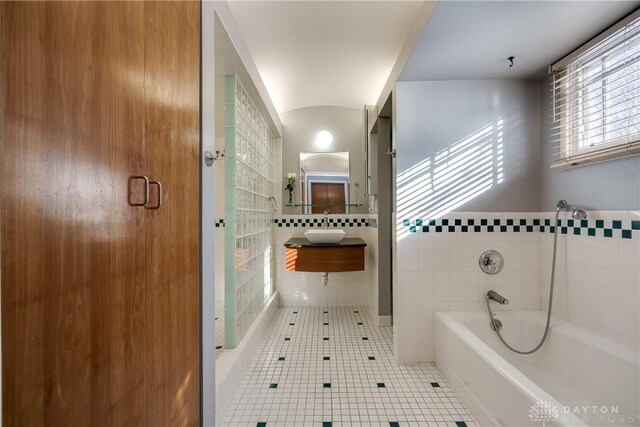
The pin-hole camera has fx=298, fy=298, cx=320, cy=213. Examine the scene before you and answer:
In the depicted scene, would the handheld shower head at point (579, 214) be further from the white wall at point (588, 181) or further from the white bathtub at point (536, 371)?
the white bathtub at point (536, 371)

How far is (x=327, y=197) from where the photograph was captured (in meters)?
3.47

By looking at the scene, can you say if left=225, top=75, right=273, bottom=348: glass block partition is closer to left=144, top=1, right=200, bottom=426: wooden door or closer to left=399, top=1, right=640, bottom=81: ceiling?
left=144, top=1, right=200, bottom=426: wooden door

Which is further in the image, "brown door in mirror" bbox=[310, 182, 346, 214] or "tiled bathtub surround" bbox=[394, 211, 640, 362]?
"brown door in mirror" bbox=[310, 182, 346, 214]

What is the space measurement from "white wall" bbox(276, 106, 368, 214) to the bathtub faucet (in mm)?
1649

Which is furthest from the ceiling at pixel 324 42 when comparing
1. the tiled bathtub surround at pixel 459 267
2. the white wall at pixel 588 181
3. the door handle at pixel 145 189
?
the door handle at pixel 145 189

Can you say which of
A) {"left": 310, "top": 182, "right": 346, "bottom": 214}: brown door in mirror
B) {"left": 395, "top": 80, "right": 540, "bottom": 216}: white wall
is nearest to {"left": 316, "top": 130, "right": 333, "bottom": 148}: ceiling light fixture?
{"left": 310, "top": 182, "right": 346, "bottom": 214}: brown door in mirror

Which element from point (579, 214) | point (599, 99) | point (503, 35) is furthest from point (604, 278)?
point (503, 35)

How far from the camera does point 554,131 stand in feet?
6.43

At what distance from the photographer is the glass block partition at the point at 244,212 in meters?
1.95

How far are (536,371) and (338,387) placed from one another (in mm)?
1208

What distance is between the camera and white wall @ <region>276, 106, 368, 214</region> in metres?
3.46

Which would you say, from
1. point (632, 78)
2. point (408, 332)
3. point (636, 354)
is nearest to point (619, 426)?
point (636, 354)

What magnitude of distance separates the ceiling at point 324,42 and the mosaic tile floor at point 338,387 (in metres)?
2.27

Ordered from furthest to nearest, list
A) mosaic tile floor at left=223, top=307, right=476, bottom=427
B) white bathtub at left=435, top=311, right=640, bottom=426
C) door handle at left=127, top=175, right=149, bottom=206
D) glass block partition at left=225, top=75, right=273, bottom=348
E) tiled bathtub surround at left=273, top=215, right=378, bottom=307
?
tiled bathtub surround at left=273, top=215, right=378, bottom=307 → glass block partition at left=225, top=75, right=273, bottom=348 → mosaic tile floor at left=223, top=307, right=476, bottom=427 → white bathtub at left=435, top=311, right=640, bottom=426 → door handle at left=127, top=175, right=149, bottom=206
